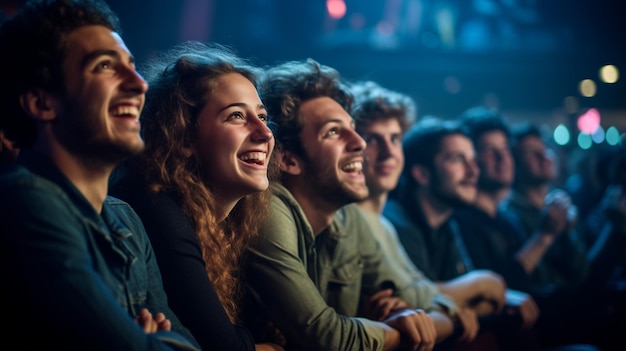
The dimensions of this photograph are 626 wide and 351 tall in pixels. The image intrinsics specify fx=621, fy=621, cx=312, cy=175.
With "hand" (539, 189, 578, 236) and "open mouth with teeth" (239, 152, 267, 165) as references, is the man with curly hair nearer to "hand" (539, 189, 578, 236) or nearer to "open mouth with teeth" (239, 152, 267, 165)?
"open mouth with teeth" (239, 152, 267, 165)

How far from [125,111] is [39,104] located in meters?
0.22

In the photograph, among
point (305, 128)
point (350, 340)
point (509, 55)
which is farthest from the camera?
point (509, 55)

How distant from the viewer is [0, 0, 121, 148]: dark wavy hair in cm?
163

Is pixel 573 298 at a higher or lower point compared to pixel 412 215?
lower

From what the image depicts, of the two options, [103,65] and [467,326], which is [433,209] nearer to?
[467,326]

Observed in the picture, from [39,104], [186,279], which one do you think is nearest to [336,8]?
[186,279]

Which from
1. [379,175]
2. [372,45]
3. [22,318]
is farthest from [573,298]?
[372,45]

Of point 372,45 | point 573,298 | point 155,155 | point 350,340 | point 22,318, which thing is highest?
point 372,45

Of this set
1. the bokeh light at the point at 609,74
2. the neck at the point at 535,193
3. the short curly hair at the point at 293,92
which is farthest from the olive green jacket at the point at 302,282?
the bokeh light at the point at 609,74

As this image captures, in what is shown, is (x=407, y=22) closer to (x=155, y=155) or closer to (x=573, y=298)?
(x=573, y=298)

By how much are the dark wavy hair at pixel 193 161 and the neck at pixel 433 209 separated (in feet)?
6.44

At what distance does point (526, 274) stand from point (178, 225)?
3413mm

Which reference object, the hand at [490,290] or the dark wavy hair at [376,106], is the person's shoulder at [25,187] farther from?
the hand at [490,290]

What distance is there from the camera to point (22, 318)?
1.38 metres
